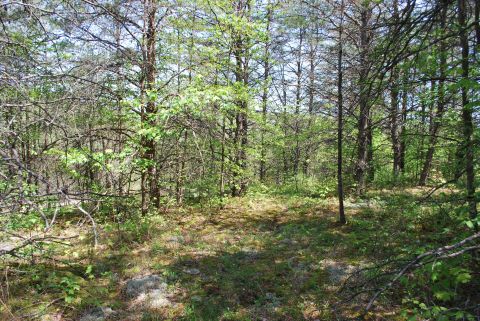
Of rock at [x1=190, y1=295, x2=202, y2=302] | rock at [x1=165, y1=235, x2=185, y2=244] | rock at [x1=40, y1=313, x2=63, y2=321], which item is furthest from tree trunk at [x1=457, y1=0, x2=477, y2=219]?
rock at [x1=165, y1=235, x2=185, y2=244]

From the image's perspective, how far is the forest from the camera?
133 inches

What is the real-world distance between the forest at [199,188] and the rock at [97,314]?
0.09ft

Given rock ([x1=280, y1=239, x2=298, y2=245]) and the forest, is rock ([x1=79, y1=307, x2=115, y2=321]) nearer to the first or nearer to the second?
the forest

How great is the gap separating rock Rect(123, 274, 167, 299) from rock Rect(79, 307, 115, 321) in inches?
21.5

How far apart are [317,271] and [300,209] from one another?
15.2ft

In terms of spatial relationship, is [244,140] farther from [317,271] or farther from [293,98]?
[293,98]

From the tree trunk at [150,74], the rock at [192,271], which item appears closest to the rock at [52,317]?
the rock at [192,271]

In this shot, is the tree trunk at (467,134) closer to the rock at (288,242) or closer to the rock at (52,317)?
the rock at (288,242)

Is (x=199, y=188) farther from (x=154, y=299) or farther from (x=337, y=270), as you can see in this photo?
(x=337, y=270)

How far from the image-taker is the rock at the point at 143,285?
5.55m

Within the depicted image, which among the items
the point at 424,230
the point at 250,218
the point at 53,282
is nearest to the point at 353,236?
the point at 424,230

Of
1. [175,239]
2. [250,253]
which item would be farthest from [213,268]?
[175,239]

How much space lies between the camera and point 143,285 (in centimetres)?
579

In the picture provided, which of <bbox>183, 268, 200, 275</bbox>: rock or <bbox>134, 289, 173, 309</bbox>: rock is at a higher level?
<bbox>183, 268, 200, 275</bbox>: rock
